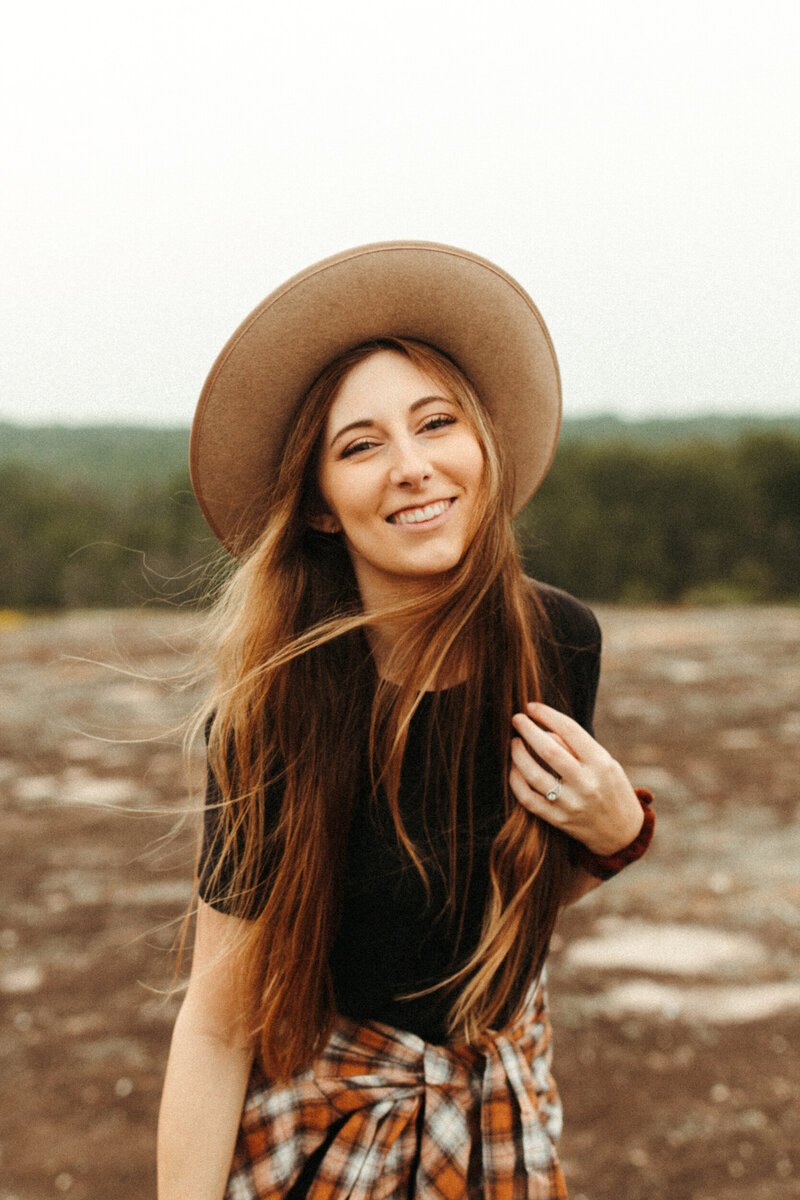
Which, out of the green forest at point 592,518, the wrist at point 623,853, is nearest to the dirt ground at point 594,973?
the wrist at point 623,853

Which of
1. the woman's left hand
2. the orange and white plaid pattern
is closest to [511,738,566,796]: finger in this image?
the woman's left hand

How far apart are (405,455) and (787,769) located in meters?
5.90

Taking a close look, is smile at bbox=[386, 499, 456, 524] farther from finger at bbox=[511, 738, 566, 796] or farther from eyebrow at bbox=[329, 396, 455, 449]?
finger at bbox=[511, 738, 566, 796]

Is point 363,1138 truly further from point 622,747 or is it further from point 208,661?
point 622,747

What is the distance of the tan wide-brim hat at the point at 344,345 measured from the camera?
148 centimetres

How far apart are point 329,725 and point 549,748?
0.35 m

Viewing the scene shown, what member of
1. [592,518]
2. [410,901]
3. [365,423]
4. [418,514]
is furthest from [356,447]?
[592,518]

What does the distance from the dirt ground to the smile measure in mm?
452

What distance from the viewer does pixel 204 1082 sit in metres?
1.42

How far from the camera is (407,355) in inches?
61.0

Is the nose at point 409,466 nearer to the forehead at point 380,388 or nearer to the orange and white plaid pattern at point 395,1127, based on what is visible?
the forehead at point 380,388

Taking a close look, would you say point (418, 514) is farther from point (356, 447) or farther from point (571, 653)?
point (571, 653)

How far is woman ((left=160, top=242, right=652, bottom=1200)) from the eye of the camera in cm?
143

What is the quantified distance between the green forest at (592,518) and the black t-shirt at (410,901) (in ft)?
92.0
